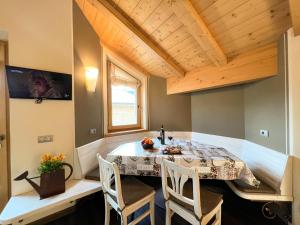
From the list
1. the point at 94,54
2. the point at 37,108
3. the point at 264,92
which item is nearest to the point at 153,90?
the point at 94,54

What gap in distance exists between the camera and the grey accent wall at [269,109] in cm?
177

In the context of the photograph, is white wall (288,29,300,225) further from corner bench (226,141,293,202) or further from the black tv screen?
the black tv screen

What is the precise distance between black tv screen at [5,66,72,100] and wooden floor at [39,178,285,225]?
1424 millimetres

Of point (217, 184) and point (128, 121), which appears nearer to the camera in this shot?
point (217, 184)

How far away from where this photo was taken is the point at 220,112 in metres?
3.04

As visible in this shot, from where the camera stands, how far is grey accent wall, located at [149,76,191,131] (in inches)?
138

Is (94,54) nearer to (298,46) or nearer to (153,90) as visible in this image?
(153,90)

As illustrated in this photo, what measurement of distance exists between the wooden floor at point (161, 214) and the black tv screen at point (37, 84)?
1.42 meters

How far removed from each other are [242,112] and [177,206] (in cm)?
212

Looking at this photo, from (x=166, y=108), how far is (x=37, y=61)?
2.58 metres

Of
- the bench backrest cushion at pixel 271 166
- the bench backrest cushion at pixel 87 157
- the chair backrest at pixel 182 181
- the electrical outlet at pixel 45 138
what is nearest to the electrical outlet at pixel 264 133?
the bench backrest cushion at pixel 271 166

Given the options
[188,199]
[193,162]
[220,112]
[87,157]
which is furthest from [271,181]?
[87,157]

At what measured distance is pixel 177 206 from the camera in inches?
53.7

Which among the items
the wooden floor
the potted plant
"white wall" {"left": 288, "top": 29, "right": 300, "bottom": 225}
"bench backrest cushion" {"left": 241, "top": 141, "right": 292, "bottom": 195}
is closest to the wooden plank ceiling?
"white wall" {"left": 288, "top": 29, "right": 300, "bottom": 225}
